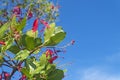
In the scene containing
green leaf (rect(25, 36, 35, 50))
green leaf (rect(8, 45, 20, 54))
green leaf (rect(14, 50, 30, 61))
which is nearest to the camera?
green leaf (rect(14, 50, 30, 61))

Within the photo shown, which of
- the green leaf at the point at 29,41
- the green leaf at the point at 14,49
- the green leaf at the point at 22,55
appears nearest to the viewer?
the green leaf at the point at 22,55

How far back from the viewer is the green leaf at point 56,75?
4426mm

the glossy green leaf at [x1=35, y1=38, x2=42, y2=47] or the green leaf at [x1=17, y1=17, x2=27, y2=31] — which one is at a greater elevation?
the green leaf at [x1=17, y1=17, x2=27, y2=31]

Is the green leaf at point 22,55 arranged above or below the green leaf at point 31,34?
below

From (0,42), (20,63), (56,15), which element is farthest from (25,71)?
(56,15)

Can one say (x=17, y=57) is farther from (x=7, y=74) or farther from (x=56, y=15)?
(x=56, y=15)

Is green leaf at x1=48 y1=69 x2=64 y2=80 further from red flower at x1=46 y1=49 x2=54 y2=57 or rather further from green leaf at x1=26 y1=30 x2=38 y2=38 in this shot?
green leaf at x1=26 y1=30 x2=38 y2=38

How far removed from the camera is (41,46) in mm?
4367

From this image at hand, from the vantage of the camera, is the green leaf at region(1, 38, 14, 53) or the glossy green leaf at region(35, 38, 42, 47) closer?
the green leaf at region(1, 38, 14, 53)

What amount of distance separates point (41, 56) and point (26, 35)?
0.28 metres

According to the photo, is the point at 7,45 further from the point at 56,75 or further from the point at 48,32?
the point at 56,75

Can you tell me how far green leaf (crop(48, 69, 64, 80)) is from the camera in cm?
443

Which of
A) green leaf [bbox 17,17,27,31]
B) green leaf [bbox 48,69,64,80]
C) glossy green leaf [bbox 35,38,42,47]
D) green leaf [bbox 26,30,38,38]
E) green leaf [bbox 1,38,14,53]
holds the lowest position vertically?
green leaf [bbox 48,69,64,80]

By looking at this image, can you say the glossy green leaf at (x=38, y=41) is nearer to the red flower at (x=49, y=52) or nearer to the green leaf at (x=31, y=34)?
the green leaf at (x=31, y=34)
